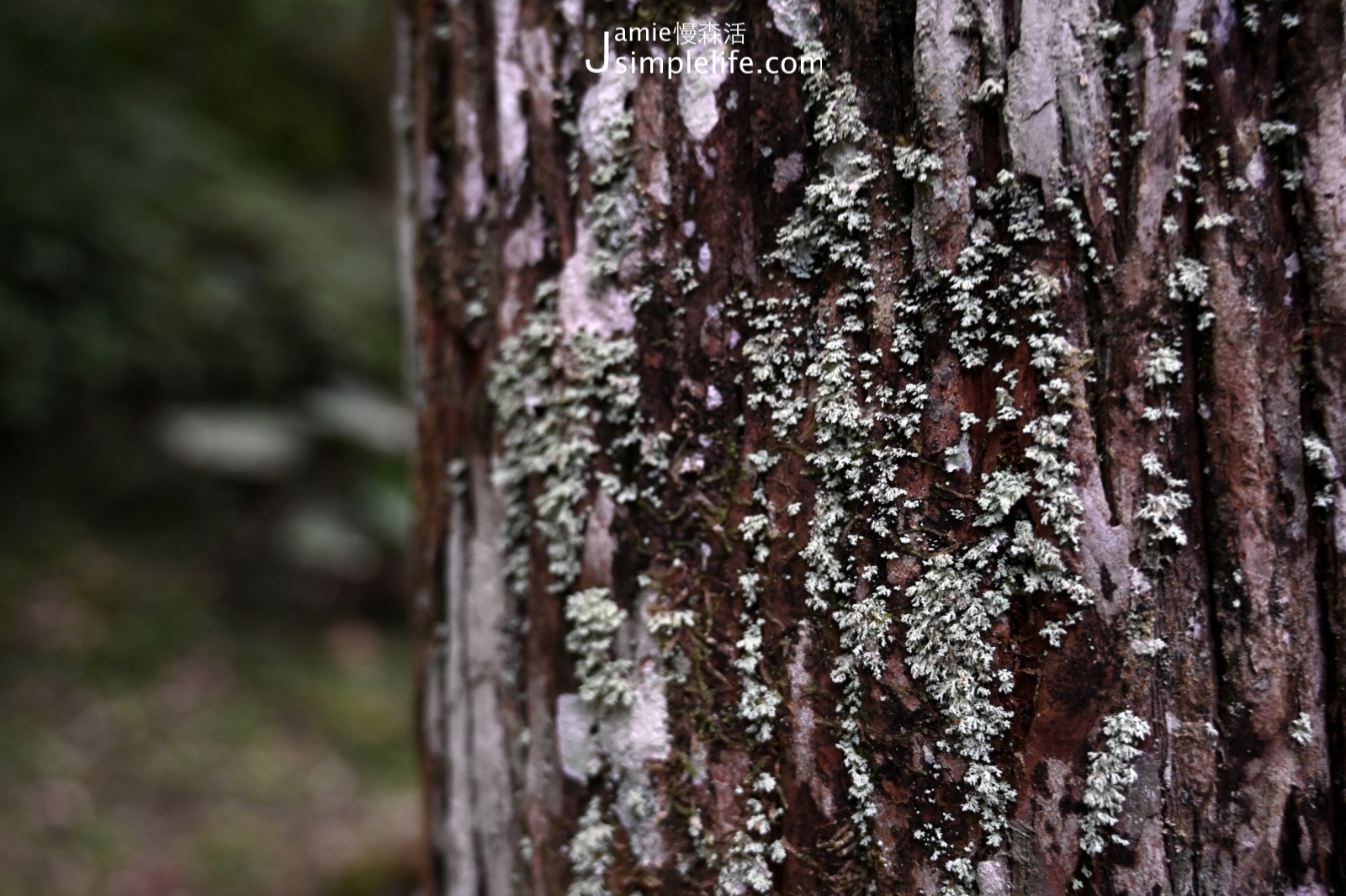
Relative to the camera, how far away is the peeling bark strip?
65 centimetres

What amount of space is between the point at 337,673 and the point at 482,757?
12.5 ft

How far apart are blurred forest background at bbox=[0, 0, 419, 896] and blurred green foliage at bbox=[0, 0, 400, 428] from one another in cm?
1

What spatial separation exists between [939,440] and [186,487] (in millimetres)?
5005

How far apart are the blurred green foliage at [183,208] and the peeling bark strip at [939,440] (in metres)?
3.27

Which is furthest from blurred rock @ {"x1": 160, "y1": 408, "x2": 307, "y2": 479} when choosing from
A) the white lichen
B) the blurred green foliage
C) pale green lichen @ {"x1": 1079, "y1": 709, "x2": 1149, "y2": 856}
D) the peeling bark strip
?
the white lichen

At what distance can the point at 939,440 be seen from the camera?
70 cm

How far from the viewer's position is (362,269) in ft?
19.5

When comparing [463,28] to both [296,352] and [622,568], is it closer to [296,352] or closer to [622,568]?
[622,568]

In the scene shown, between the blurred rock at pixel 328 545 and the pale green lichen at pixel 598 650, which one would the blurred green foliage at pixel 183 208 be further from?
the pale green lichen at pixel 598 650

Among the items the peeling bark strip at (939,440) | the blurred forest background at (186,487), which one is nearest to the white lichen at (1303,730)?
the peeling bark strip at (939,440)

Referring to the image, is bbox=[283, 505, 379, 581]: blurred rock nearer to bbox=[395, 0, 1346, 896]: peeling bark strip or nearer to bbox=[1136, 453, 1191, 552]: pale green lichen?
bbox=[395, 0, 1346, 896]: peeling bark strip

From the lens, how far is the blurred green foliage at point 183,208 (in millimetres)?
3545

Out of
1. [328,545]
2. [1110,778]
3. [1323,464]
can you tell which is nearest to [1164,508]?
[1323,464]

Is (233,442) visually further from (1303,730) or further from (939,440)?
(1303,730)
